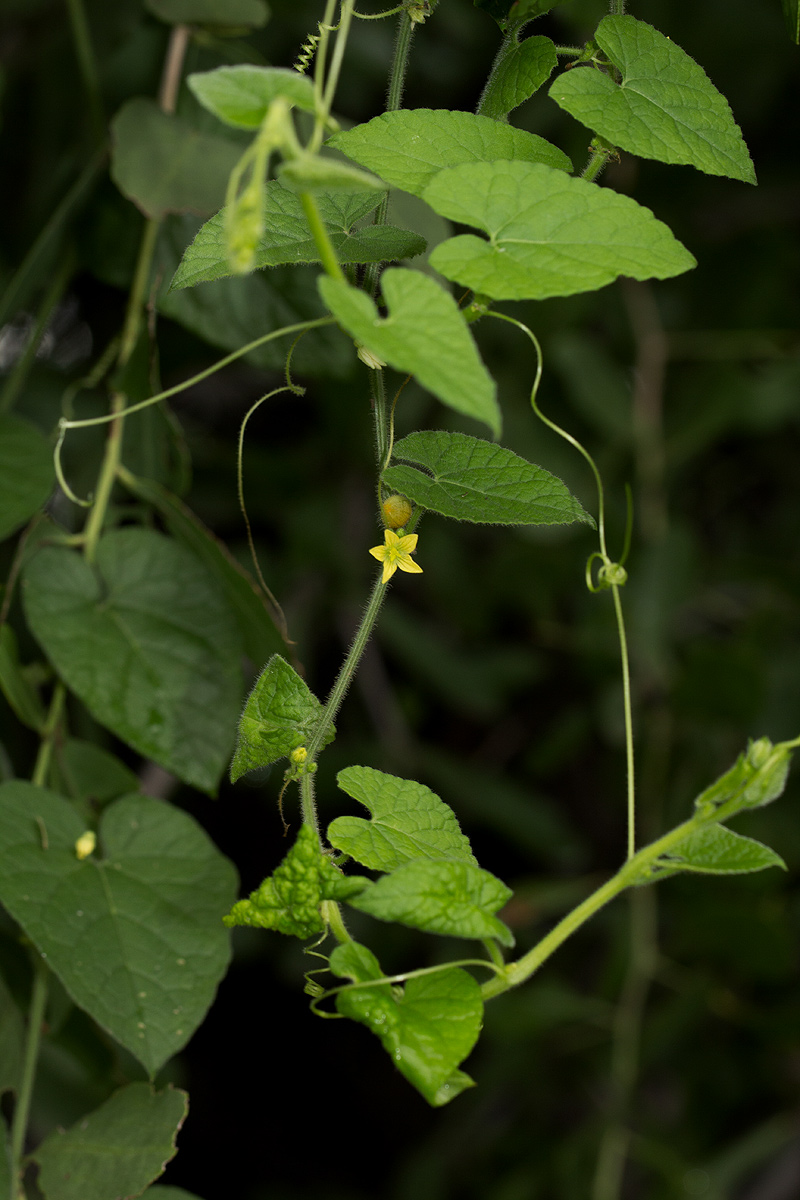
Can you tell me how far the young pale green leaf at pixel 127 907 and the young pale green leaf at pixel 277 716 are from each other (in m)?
0.15

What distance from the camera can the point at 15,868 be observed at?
0.49 metres

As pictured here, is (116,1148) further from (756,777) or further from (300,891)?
(756,777)

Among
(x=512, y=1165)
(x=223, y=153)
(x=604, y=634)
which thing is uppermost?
(x=223, y=153)

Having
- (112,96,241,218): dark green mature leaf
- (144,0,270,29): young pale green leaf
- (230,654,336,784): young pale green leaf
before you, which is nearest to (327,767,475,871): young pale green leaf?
(230,654,336,784): young pale green leaf

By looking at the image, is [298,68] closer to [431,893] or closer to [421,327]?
[421,327]

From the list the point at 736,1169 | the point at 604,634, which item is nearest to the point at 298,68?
the point at 604,634

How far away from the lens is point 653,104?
402 mm

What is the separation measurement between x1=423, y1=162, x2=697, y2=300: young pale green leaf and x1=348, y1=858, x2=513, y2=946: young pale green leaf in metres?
0.19

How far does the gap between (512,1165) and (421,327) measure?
1282mm

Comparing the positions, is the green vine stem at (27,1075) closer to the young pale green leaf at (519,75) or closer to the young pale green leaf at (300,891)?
the young pale green leaf at (300,891)

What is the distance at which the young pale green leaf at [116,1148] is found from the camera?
1.59ft

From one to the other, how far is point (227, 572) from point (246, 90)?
0.33m

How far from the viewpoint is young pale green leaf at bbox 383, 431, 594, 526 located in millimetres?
386

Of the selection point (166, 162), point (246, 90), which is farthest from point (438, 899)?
point (166, 162)
